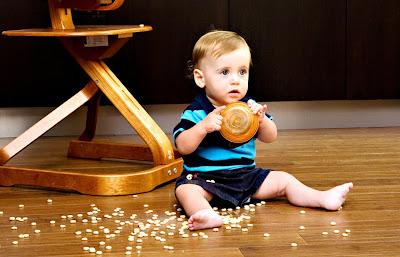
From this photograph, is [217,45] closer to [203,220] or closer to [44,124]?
[203,220]

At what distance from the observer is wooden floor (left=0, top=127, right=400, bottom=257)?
157 centimetres

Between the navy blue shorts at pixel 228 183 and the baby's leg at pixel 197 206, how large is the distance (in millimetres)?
22

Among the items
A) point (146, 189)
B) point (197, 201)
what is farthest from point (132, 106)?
point (197, 201)

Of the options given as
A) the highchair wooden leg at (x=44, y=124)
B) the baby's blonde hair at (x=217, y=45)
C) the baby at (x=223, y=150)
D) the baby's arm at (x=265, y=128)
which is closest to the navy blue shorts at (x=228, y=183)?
the baby at (x=223, y=150)

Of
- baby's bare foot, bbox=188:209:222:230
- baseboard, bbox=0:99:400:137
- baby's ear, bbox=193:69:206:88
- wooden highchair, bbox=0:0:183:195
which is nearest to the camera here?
baby's bare foot, bbox=188:209:222:230

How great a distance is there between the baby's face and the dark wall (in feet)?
3.89

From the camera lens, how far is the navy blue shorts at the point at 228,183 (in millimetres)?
1910

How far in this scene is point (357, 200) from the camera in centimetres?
199

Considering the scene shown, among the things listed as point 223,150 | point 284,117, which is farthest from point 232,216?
point 284,117

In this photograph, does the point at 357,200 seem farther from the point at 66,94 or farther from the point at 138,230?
the point at 66,94

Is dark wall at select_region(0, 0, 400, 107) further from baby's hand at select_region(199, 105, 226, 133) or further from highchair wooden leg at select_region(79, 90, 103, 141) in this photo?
baby's hand at select_region(199, 105, 226, 133)

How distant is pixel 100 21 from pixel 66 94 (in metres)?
0.36

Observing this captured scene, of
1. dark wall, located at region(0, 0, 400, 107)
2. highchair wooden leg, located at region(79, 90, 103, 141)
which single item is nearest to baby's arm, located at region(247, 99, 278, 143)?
highchair wooden leg, located at region(79, 90, 103, 141)

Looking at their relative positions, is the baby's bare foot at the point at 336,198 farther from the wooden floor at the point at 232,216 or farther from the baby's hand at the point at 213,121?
the baby's hand at the point at 213,121
